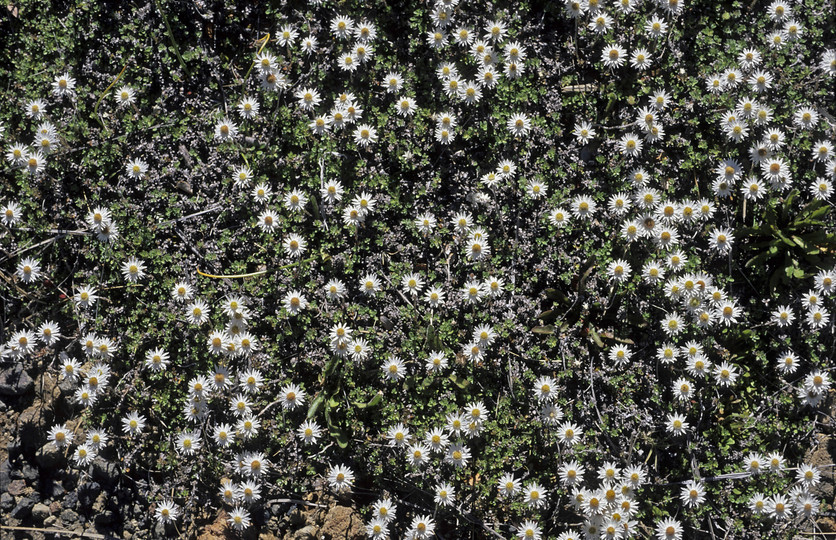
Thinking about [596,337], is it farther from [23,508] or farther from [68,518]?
[23,508]

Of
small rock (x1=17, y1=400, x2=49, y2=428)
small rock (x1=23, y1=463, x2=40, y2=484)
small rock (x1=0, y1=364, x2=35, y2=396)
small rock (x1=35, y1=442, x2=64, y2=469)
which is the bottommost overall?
small rock (x1=23, y1=463, x2=40, y2=484)

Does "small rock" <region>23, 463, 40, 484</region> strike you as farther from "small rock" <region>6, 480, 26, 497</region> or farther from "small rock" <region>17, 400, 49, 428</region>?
"small rock" <region>17, 400, 49, 428</region>

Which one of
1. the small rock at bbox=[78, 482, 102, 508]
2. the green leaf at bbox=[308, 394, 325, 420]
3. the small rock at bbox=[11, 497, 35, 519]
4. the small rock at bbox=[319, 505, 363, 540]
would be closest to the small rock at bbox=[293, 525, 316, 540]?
the small rock at bbox=[319, 505, 363, 540]

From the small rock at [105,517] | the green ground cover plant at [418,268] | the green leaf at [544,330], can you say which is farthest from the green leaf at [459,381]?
the small rock at [105,517]

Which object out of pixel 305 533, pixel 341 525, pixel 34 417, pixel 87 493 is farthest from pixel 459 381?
pixel 34 417

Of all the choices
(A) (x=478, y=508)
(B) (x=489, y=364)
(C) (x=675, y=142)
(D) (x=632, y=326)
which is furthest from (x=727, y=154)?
(A) (x=478, y=508)

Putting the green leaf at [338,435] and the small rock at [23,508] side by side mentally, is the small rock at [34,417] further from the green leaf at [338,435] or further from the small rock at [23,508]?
the green leaf at [338,435]

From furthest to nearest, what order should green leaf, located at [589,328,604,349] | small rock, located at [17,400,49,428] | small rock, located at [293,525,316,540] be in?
small rock, located at [17,400,49,428]
green leaf, located at [589,328,604,349]
small rock, located at [293,525,316,540]

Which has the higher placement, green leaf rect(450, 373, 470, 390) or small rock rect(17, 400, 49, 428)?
green leaf rect(450, 373, 470, 390)
